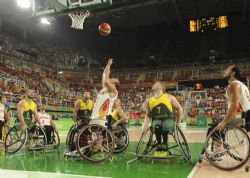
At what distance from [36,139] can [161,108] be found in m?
3.29

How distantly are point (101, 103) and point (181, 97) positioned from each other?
17.8m

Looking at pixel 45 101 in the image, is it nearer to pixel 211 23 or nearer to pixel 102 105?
pixel 102 105

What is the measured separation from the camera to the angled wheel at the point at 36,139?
6.62m

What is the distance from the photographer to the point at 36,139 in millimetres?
6750

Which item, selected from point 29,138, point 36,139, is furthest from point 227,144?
point 29,138

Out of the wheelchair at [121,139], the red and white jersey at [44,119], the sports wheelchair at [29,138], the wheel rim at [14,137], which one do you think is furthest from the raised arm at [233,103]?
the red and white jersey at [44,119]

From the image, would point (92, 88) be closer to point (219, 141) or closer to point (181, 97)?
point (181, 97)

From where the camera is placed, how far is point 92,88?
1196 inches

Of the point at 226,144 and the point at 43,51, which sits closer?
the point at 226,144

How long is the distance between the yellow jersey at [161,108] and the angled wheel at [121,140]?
1615 mm

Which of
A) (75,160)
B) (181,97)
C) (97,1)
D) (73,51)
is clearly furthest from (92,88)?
(75,160)

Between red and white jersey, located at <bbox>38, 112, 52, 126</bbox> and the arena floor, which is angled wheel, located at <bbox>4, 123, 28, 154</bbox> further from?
red and white jersey, located at <bbox>38, 112, 52, 126</bbox>

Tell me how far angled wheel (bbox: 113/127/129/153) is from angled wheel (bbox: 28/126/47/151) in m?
1.68

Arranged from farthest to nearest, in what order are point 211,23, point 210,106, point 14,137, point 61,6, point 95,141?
1. point 211,23
2. point 210,106
3. point 61,6
4. point 14,137
5. point 95,141
